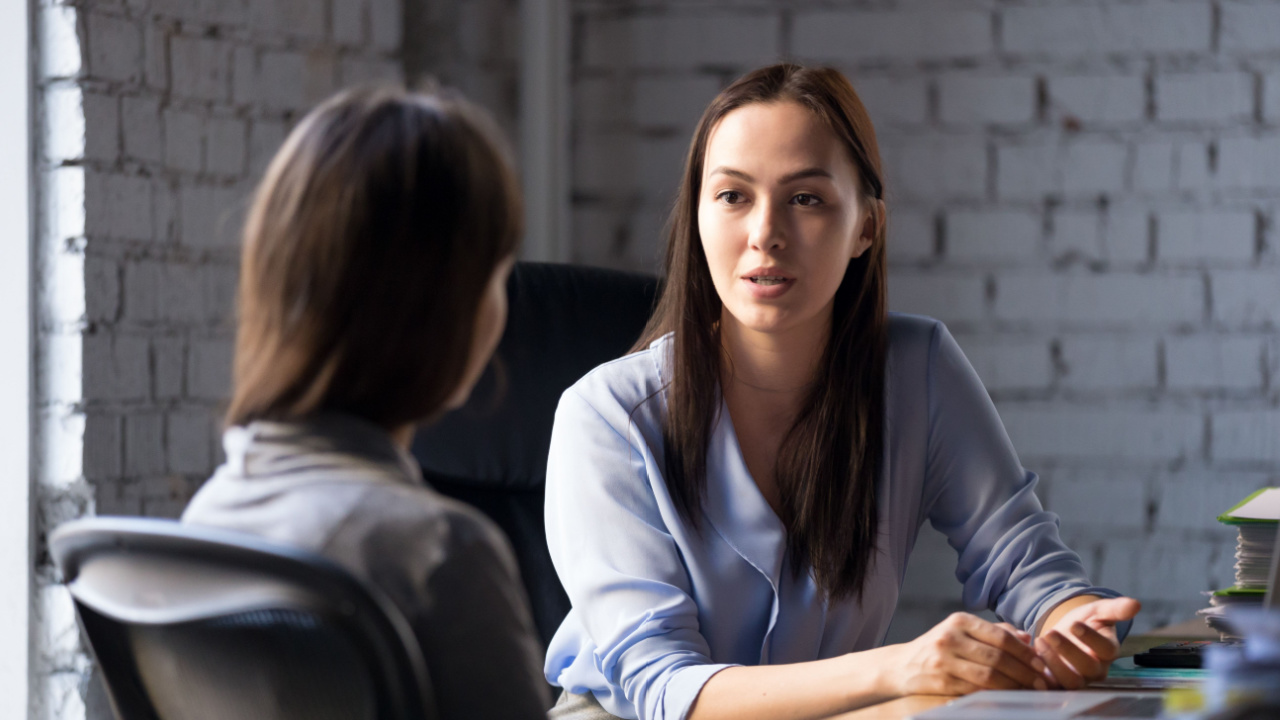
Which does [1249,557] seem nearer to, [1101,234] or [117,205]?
[1101,234]

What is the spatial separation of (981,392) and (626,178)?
3.44 feet

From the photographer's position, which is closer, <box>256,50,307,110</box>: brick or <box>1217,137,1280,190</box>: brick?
<box>256,50,307,110</box>: brick

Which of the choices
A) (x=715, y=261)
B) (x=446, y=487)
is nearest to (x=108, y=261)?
(x=446, y=487)

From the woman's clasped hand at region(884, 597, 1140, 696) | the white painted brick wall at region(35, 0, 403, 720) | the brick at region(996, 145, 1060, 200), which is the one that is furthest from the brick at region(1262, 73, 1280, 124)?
the white painted brick wall at region(35, 0, 403, 720)

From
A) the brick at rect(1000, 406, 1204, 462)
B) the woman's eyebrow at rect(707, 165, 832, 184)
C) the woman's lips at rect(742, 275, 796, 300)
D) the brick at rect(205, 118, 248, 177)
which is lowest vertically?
the brick at rect(1000, 406, 1204, 462)

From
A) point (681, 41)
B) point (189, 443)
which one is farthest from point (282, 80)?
point (681, 41)

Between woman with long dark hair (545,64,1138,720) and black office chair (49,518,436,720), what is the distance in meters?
0.53

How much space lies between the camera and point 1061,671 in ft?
3.14

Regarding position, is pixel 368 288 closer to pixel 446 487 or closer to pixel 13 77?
pixel 446 487

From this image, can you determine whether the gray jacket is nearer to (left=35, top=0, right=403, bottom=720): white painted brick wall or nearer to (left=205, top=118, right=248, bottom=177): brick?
(left=35, top=0, right=403, bottom=720): white painted brick wall

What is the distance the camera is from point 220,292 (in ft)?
5.46

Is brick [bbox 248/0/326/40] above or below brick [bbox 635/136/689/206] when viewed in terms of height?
above

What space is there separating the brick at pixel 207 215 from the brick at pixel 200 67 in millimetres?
127

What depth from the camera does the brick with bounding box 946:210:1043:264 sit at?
2088 millimetres
